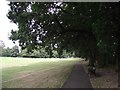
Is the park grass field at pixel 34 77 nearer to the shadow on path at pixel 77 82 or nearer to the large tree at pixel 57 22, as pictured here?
the shadow on path at pixel 77 82

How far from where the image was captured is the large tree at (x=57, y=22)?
14539 millimetres

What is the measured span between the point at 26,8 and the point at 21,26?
6.27ft

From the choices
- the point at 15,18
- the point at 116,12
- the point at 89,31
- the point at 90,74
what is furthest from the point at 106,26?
the point at 90,74

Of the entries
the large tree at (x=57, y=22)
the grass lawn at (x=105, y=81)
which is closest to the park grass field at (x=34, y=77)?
the grass lawn at (x=105, y=81)

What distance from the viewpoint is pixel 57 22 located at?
2375cm

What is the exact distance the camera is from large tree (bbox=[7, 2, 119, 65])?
1454 centimetres

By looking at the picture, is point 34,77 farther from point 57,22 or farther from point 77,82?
point 77,82

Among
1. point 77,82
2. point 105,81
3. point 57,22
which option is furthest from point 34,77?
point 105,81

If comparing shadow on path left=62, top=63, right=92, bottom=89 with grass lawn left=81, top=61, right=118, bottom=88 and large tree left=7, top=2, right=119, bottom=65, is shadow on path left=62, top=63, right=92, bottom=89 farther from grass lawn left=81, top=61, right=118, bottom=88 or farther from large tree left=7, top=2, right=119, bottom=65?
large tree left=7, top=2, right=119, bottom=65

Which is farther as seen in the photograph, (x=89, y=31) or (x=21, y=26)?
(x=89, y=31)

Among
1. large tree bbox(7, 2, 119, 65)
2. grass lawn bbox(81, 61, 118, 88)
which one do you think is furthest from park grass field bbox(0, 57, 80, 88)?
large tree bbox(7, 2, 119, 65)

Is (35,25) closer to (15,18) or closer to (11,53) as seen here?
(15,18)

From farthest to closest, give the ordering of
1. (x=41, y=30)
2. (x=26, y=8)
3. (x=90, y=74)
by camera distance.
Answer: (x=90, y=74) < (x=41, y=30) < (x=26, y=8)

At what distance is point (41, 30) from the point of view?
22.7 metres
